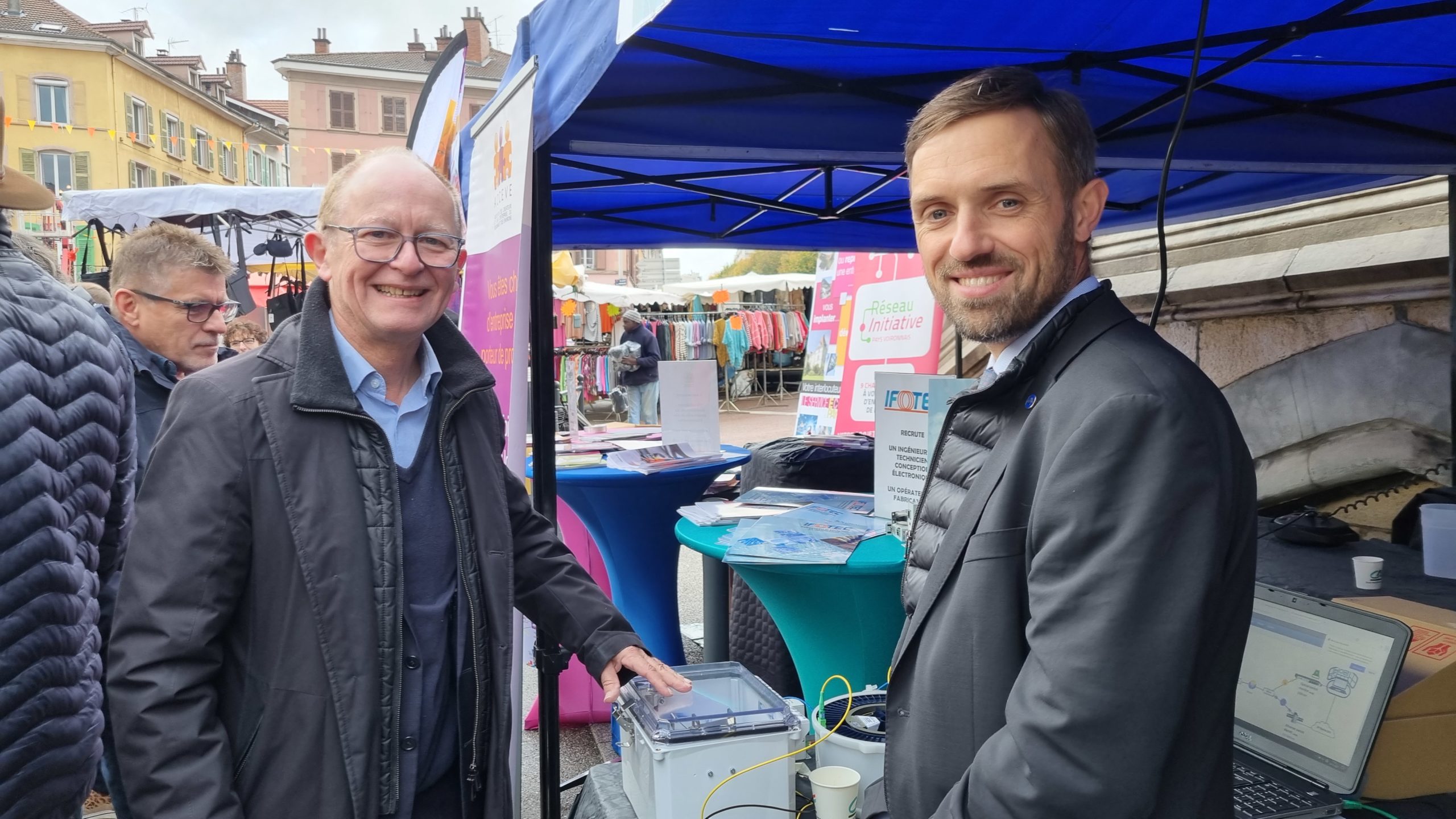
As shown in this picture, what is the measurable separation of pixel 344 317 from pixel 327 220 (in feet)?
0.65

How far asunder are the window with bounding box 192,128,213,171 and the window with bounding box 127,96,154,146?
2980mm

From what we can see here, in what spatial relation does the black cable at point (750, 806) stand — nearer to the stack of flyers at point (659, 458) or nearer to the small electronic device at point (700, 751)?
the small electronic device at point (700, 751)

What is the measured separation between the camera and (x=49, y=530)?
4.89ft

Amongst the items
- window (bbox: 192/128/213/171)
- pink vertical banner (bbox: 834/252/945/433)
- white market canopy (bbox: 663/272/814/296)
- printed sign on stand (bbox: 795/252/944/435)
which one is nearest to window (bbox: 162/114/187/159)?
window (bbox: 192/128/213/171)

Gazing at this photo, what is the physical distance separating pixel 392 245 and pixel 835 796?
1453 millimetres

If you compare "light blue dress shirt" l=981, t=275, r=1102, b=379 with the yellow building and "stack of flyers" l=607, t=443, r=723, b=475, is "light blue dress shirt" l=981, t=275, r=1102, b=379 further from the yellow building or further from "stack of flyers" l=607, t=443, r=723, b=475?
the yellow building

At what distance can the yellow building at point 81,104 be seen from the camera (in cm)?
3344

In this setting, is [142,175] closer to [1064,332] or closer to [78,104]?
[78,104]

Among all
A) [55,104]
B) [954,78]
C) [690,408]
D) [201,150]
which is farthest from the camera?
[201,150]

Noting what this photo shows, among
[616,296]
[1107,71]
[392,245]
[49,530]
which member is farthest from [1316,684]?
[616,296]

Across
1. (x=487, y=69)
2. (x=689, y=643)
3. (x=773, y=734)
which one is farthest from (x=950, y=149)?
(x=487, y=69)

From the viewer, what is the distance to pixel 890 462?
2787 mm

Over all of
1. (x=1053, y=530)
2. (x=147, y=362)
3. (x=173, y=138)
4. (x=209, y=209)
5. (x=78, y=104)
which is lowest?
(x=1053, y=530)

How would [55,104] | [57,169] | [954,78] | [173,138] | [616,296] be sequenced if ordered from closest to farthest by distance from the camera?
[954,78], [616,296], [55,104], [57,169], [173,138]
